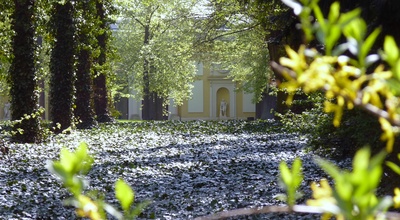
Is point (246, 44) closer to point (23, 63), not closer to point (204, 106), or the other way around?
point (23, 63)

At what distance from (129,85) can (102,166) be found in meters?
36.0

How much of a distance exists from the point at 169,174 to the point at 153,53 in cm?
2906

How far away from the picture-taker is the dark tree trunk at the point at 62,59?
62.8ft

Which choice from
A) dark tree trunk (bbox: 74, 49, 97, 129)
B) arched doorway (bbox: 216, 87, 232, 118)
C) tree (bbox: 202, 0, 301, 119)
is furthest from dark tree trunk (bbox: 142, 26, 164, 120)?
dark tree trunk (bbox: 74, 49, 97, 129)

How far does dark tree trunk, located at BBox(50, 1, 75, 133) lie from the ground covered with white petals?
5.80 feet

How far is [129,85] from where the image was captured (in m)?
47.3

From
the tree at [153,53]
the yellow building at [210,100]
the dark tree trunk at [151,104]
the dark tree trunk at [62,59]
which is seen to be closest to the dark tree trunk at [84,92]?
the dark tree trunk at [62,59]

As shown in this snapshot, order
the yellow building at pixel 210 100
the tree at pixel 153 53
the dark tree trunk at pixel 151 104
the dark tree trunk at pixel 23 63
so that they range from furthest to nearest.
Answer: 1. the yellow building at pixel 210 100
2. the dark tree trunk at pixel 151 104
3. the tree at pixel 153 53
4. the dark tree trunk at pixel 23 63

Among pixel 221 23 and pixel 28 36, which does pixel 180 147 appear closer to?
pixel 28 36

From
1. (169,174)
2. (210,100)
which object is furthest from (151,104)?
(169,174)

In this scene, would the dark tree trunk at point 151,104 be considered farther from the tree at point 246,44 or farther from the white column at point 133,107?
the white column at point 133,107

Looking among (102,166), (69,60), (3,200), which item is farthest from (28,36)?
(3,200)

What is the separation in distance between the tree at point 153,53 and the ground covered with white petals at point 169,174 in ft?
70.7

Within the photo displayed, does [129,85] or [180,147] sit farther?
[129,85]
